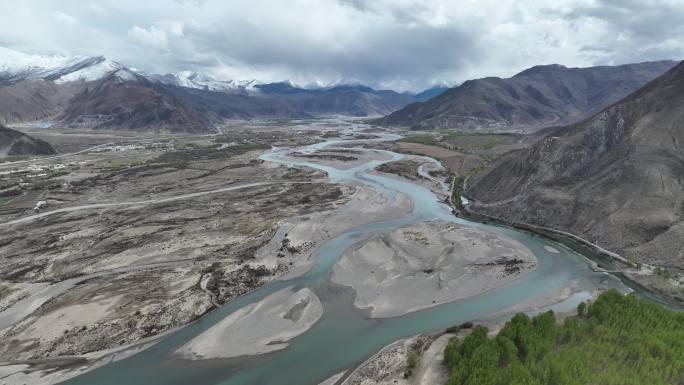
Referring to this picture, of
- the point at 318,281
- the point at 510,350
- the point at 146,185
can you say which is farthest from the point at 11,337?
the point at 146,185

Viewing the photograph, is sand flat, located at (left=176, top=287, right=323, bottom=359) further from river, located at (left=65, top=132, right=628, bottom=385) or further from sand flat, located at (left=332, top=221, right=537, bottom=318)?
sand flat, located at (left=332, top=221, right=537, bottom=318)

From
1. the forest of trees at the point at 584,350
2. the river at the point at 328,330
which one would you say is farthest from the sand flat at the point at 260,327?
the forest of trees at the point at 584,350

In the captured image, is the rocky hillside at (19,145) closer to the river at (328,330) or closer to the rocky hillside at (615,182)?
the river at (328,330)

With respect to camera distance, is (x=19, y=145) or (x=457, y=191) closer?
(x=457, y=191)

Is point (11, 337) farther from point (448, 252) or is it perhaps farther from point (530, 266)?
point (530, 266)

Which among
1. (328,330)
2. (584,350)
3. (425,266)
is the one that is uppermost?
(584,350)

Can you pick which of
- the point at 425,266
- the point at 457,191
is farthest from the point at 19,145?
the point at 425,266

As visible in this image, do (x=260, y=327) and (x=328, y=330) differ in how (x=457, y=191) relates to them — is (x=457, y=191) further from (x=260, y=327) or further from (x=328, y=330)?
(x=260, y=327)
